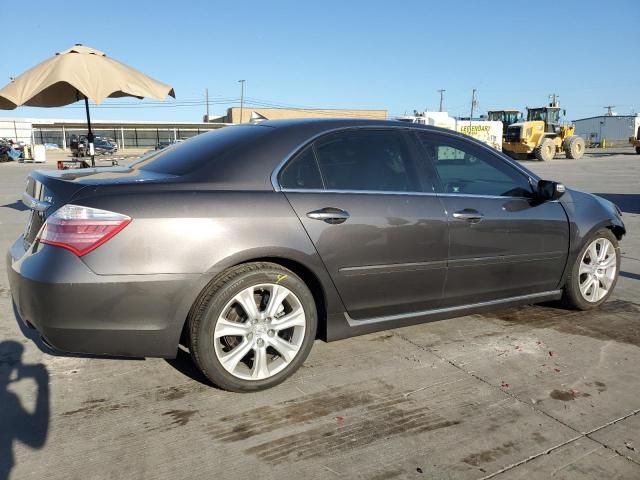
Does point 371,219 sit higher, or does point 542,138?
point 542,138

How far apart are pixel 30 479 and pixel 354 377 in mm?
1740

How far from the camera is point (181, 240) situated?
268 centimetres

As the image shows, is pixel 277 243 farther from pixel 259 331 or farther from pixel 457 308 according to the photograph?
pixel 457 308

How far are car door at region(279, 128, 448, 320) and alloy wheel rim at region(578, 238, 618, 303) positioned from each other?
164cm

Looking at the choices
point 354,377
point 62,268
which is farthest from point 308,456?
point 62,268

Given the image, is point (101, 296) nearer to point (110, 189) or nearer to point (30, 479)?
point (110, 189)

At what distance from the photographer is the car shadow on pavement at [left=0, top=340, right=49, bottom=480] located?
244cm

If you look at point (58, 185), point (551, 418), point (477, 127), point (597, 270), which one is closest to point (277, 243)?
point (58, 185)

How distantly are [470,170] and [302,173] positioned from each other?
1453 millimetres

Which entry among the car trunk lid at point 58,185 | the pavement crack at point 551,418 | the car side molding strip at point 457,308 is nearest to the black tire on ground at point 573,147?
the car side molding strip at point 457,308

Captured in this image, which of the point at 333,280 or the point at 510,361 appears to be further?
the point at 510,361

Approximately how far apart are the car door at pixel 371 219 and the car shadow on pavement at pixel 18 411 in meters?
1.70

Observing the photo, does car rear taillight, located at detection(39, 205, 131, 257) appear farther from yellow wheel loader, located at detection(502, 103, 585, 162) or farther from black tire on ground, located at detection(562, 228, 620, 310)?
yellow wheel loader, located at detection(502, 103, 585, 162)

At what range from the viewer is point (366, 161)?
11.1ft
